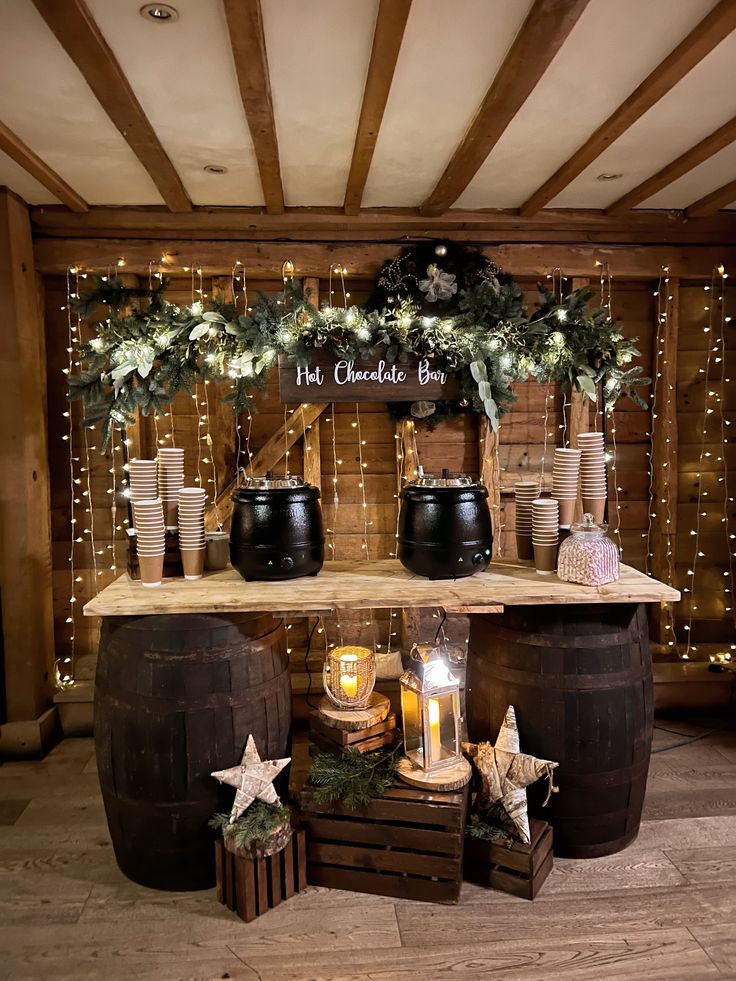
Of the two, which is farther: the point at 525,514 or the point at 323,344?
the point at 525,514

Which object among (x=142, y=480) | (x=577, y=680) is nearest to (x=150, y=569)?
(x=142, y=480)

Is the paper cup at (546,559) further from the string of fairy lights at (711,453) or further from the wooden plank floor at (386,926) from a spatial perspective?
the string of fairy lights at (711,453)

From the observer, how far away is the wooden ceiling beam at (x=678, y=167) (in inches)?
105

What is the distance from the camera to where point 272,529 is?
2414 mm

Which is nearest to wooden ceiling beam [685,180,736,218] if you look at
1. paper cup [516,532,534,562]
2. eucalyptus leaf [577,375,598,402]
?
eucalyptus leaf [577,375,598,402]

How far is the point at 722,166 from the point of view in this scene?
9.87 feet

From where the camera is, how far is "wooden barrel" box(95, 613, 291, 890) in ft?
7.29

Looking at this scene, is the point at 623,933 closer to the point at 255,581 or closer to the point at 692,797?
the point at 692,797

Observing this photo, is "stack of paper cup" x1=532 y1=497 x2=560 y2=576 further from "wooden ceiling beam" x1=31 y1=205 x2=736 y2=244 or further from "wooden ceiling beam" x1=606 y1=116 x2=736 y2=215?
"wooden ceiling beam" x1=31 y1=205 x2=736 y2=244

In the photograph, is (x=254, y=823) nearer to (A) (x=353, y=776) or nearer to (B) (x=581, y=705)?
(A) (x=353, y=776)

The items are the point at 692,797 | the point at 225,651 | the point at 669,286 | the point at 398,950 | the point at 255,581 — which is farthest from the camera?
the point at 669,286

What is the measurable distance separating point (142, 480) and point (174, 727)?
32.6 inches

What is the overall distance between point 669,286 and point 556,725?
251 cm

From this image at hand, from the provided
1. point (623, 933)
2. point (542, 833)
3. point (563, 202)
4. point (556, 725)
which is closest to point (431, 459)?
point (563, 202)
